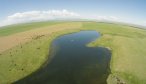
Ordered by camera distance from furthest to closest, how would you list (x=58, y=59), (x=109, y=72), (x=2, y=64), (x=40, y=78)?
1. (x=58, y=59)
2. (x=2, y=64)
3. (x=109, y=72)
4. (x=40, y=78)

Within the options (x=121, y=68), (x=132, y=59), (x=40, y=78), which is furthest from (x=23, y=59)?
(x=132, y=59)

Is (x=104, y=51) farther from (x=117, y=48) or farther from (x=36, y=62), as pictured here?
(x=36, y=62)

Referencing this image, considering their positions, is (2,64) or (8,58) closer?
(2,64)

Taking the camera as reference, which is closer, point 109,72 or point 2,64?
point 109,72

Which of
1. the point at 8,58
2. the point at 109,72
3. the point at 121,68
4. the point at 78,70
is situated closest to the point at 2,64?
the point at 8,58

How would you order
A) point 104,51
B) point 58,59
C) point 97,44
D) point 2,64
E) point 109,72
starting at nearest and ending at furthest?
point 109,72 → point 2,64 → point 58,59 → point 104,51 → point 97,44

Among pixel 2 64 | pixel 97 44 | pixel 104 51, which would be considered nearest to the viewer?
pixel 2 64

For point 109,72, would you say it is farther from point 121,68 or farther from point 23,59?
point 23,59

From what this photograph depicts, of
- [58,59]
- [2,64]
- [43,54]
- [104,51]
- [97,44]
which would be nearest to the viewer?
[2,64]
